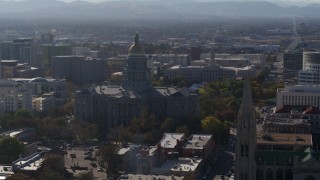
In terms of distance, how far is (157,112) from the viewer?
255 feet

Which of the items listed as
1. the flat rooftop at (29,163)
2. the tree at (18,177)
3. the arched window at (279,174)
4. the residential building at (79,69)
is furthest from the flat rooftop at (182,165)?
the residential building at (79,69)

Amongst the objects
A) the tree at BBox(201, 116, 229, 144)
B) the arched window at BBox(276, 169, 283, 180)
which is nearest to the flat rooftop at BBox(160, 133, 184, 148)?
the tree at BBox(201, 116, 229, 144)

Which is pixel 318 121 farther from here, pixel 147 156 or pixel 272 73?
pixel 272 73

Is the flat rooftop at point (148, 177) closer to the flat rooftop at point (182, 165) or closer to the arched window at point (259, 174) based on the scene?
the flat rooftop at point (182, 165)

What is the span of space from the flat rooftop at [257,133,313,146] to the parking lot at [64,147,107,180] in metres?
12.0

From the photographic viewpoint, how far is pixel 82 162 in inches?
Result: 2319

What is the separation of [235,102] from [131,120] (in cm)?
1509

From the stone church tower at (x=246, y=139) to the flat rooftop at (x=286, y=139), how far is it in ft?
22.6

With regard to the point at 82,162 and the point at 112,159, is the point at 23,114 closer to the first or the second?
the point at 82,162

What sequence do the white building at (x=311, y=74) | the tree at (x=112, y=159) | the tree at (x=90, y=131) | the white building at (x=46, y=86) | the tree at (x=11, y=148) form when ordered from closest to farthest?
the tree at (x=112, y=159), the tree at (x=11, y=148), the tree at (x=90, y=131), the white building at (x=46, y=86), the white building at (x=311, y=74)

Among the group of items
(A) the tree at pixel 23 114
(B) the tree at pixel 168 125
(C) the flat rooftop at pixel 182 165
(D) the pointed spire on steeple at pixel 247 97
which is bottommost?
(C) the flat rooftop at pixel 182 165

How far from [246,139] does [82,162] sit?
18.4m

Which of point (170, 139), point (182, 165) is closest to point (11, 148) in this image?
point (170, 139)

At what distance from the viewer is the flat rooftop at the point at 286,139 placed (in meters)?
52.4
